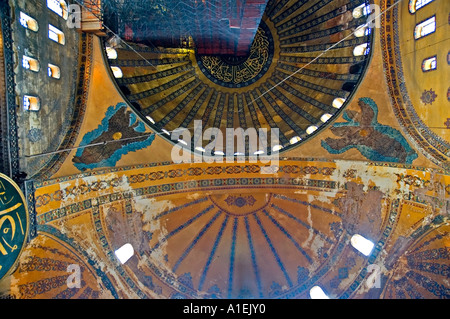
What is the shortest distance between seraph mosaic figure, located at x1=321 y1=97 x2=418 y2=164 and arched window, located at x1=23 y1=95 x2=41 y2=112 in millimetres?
7733

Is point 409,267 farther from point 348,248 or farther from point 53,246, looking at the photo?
point 53,246

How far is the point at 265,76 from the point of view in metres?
11.7

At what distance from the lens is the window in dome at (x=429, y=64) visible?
7043 millimetres

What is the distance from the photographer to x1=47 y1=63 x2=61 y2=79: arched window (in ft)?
23.1

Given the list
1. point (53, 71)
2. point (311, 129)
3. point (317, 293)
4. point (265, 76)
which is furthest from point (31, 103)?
point (317, 293)

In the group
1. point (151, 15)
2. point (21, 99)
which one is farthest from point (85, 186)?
point (151, 15)

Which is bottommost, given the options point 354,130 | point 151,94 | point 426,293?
point 426,293

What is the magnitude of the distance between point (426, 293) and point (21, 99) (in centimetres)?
1075

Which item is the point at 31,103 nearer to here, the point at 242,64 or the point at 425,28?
the point at 242,64

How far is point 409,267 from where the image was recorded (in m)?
8.14

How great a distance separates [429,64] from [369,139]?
239cm

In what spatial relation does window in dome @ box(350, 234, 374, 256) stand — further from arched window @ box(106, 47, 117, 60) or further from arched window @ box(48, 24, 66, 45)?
arched window @ box(48, 24, 66, 45)

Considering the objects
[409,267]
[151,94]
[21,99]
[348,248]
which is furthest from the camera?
[151,94]

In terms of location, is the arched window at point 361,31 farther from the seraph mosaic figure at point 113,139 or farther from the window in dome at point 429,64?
the seraph mosaic figure at point 113,139
